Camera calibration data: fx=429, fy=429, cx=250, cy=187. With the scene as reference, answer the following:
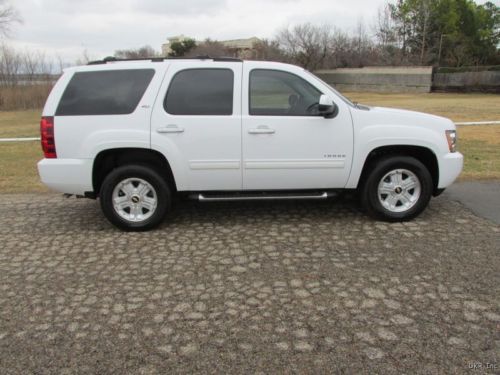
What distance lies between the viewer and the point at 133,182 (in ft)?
16.1

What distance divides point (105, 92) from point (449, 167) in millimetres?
3998

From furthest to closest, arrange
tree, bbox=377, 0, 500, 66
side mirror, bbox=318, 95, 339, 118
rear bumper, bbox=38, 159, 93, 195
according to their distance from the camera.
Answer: tree, bbox=377, 0, 500, 66 < rear bumper, bbox=38, 159, 93, 195 < side mirror, bbox=318, 95, 339, 118

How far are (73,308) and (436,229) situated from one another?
3841 millimetres

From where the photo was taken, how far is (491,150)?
384 inches

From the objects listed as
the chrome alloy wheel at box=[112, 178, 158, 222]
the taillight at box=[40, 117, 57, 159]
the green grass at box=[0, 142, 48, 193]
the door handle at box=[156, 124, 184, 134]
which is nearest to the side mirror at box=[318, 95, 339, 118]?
the door handle at box=[156, 124, 184, 134]

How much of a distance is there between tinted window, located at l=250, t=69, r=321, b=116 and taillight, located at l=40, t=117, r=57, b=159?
2180 millimetres

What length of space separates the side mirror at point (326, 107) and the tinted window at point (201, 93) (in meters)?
0.98

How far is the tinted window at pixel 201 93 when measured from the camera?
186 inches

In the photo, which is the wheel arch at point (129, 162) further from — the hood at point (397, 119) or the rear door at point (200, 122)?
the hood at point (397, 119)

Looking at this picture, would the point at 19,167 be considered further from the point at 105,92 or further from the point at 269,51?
the point at 269,51

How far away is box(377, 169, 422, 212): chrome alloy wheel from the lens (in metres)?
5.04

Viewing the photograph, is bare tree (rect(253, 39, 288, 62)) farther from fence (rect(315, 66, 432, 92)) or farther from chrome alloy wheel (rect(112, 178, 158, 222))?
chrome alloy wheel (rect(112, 178, 158, 222))

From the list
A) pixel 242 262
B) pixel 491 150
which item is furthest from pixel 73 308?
pixel 491 150

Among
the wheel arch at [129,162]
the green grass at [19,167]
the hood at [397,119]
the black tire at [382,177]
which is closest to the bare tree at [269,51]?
the green grass at [19,167]
